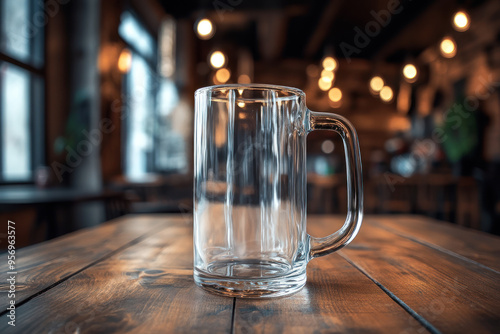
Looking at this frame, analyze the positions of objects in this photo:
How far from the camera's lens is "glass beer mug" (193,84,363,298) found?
425 mm

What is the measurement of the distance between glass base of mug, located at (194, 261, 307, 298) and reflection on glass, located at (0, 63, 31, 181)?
286cm

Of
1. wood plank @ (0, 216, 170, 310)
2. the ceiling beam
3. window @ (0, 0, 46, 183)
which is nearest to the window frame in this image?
window @ (0, 0, 46, 183)

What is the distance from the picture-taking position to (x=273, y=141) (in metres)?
0.43

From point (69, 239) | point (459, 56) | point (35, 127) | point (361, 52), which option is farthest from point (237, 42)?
point (69, 239)

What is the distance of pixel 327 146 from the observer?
8.16 metres

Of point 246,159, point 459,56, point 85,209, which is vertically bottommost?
point 85,209

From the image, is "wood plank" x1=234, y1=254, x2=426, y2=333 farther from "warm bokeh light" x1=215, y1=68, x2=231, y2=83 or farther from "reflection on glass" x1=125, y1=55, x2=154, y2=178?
"warm bokeh light" x1=215, y1=68, x2=231, y2=83

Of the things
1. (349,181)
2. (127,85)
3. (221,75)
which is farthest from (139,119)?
(349,181)

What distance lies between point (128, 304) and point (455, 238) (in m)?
0.68

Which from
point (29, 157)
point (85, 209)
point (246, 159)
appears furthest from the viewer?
point (85, 209)

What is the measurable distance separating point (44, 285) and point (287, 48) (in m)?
8.27

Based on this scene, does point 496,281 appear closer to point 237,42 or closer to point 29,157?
point 29,157

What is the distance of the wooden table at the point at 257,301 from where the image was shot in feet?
1.13

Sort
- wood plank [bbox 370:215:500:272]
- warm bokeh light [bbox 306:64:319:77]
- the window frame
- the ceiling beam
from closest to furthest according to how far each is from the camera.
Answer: wood plank [bbox 370:215:500:272]
the window frame
the ceiling beam
warm bokeh light [bbox 306:64:319:77]
